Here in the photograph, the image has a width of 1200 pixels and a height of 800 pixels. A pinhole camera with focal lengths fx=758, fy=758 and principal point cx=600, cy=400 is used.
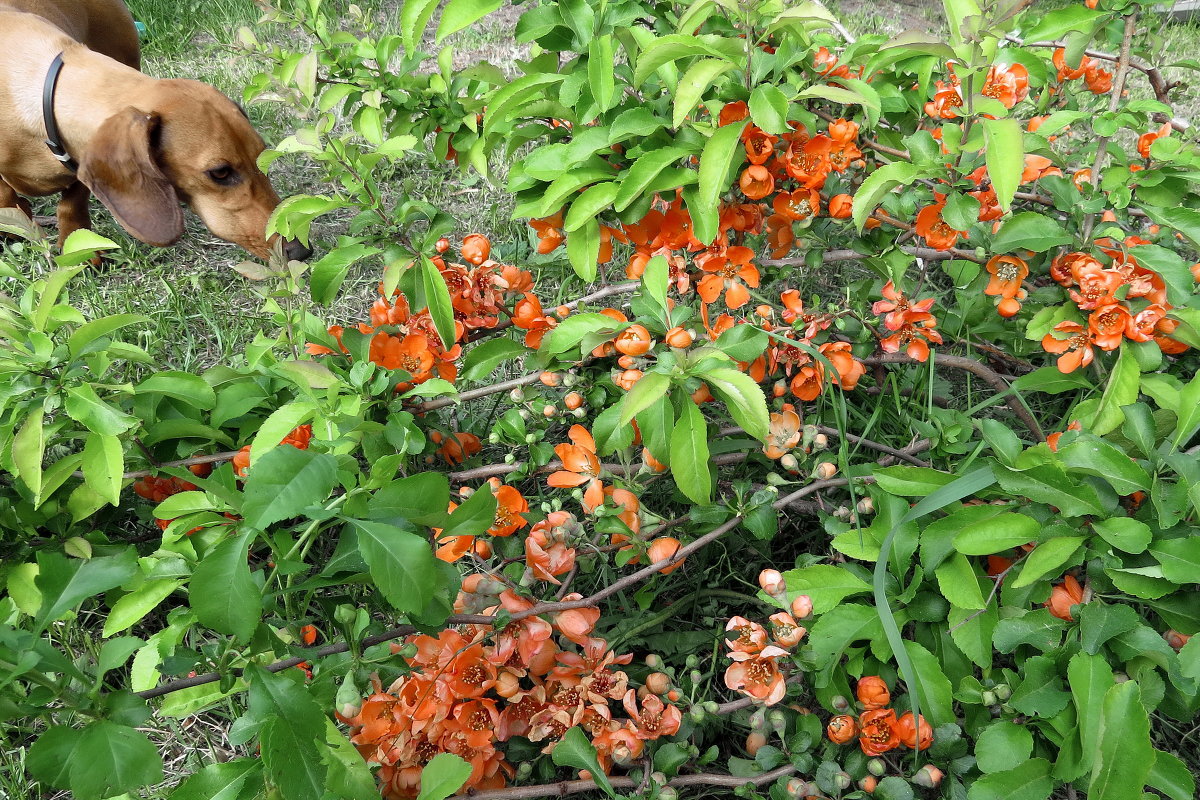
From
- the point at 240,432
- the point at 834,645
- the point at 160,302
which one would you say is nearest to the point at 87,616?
the point at 240,432

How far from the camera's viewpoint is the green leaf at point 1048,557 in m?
0.84

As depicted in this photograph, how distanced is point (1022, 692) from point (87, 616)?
5.05 feet

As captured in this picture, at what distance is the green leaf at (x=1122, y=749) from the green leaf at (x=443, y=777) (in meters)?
0.60

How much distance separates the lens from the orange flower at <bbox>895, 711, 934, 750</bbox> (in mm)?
891

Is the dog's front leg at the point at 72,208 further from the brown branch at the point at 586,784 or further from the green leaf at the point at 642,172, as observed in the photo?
the brown branch at the point at 586,784

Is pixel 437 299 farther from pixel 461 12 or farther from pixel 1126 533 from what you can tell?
pixel 1126 533

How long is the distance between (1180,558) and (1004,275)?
518mm

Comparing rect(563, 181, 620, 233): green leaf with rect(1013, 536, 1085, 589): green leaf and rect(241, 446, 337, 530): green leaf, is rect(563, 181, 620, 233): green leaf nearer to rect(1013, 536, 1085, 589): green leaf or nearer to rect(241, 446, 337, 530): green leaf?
rect(241, 446, 337, 530): green leaf

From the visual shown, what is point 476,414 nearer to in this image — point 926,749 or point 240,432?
point 240,432

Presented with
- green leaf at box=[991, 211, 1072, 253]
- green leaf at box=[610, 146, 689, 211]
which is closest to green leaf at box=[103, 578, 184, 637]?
green leaf at box=[610, 146, 689, 211]

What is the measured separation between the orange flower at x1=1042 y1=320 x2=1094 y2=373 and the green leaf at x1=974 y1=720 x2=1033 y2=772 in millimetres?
514

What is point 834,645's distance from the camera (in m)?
0.94

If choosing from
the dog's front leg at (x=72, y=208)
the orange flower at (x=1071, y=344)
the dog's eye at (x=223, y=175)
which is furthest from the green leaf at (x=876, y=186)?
the dog's front leg at (x=72, y=208)

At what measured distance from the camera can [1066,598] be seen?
921 millimetres
